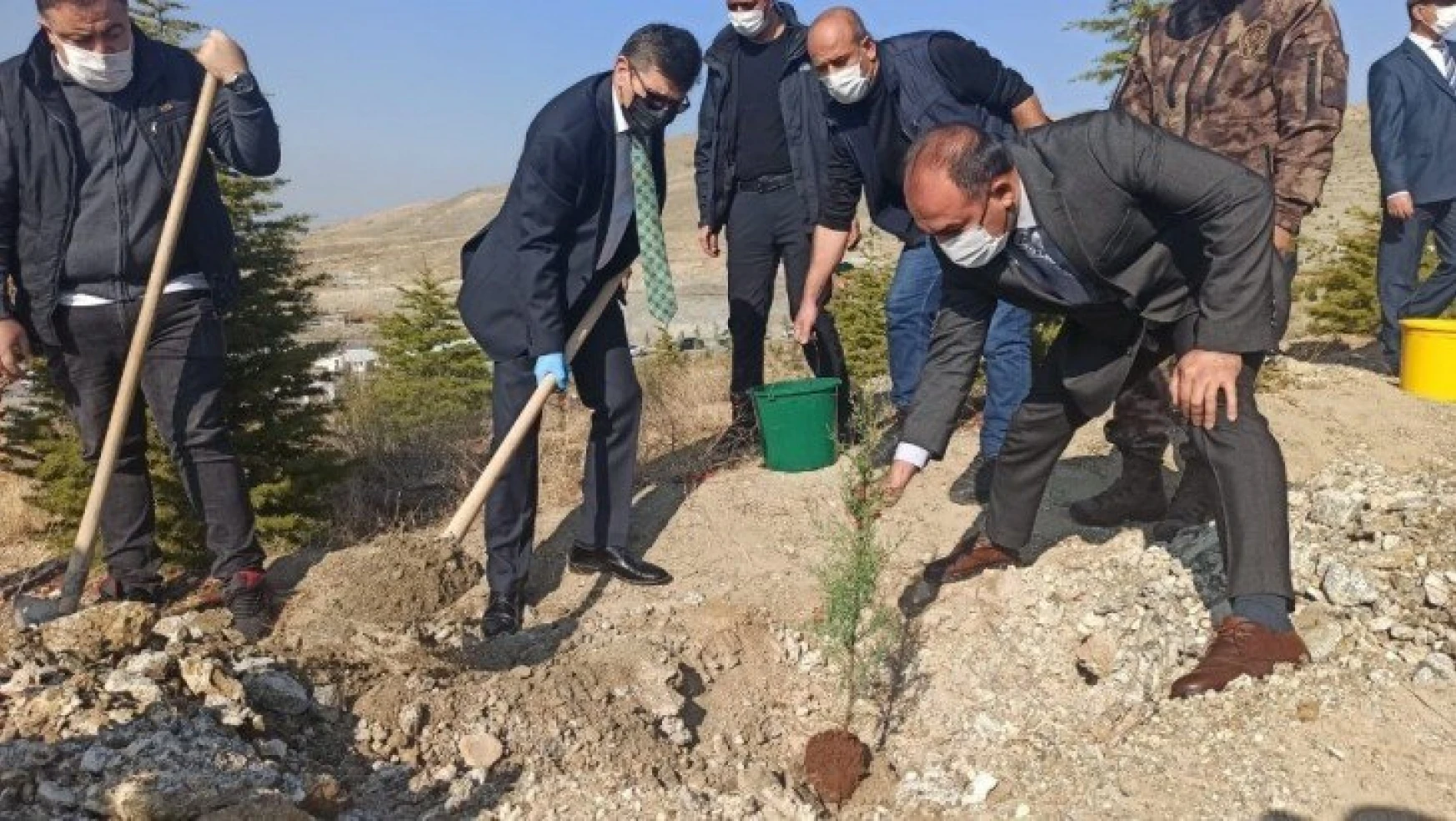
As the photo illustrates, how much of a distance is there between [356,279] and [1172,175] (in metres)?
30.2

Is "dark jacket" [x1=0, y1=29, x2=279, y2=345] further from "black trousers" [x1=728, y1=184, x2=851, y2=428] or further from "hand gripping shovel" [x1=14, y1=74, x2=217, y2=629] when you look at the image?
"black trousers" [x1=728, y1=184, x2=851, y2=428]

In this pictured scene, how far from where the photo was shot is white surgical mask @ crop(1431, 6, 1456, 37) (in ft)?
19.9

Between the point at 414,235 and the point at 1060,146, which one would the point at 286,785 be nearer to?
the point at 1060,146

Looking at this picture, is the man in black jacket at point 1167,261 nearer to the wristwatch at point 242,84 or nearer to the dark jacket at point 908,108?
the dark jacket at point 908,108

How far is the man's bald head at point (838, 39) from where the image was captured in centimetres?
423

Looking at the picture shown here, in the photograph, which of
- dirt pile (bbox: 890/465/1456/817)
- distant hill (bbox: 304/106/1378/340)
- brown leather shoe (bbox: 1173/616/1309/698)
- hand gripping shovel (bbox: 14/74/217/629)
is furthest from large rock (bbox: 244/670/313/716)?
distant hill (bbox: 304/106/1378/340)

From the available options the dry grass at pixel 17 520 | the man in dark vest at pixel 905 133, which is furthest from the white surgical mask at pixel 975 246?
the dry grass at pixel 17 520

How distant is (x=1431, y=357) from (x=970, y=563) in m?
3.44

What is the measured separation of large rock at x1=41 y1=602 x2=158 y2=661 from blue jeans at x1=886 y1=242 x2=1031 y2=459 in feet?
9.25

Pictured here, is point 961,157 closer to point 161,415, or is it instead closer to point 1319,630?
point 1319,630

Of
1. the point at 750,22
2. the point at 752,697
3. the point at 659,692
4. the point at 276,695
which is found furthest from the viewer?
the point at 750,22

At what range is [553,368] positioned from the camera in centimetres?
392

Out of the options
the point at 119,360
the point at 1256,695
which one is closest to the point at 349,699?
the point at 119,360

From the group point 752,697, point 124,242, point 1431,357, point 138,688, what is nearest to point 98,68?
point 124,242
